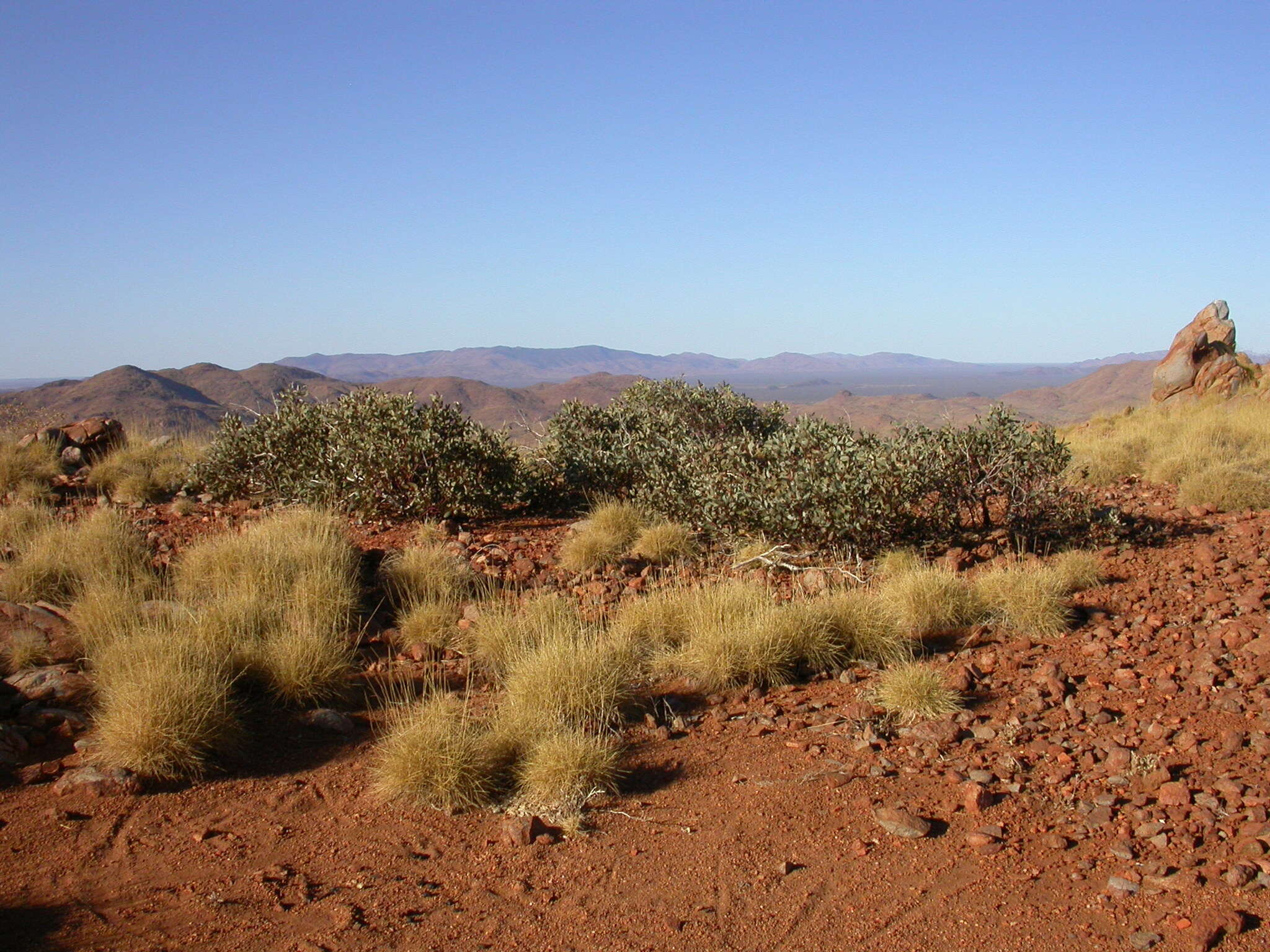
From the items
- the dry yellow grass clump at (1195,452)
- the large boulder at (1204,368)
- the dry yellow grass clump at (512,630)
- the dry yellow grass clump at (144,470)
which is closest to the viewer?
the dry yellow grass clump at (512,630)

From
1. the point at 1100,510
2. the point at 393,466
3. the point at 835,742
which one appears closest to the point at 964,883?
the point at 835,742

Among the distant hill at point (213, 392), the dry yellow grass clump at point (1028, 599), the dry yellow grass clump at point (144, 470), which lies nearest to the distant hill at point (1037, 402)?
the distant hill at point (213, 392)

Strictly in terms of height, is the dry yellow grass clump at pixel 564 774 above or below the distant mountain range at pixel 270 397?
below

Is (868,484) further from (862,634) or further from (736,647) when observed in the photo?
(736,647)

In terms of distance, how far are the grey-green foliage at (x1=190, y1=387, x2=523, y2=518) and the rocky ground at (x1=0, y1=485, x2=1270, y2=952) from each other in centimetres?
385

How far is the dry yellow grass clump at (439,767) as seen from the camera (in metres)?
4.00

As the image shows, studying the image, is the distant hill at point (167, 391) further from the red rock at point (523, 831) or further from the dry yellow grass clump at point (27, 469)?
the red rock at point (523, 831)

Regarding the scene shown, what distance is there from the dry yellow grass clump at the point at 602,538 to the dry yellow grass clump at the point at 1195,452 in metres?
4.09

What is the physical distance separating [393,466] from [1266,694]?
6.83 m

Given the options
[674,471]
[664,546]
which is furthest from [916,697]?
[674,471]

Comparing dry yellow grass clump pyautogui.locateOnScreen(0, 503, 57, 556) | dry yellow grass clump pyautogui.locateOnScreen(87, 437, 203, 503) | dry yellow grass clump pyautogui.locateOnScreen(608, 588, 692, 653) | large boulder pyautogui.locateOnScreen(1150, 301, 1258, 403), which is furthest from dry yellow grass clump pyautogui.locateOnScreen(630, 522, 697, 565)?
large boulder pyautogui.locateOnScreen(1150, 301, 1258, 403)

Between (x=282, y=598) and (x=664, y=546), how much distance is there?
10.2 ft

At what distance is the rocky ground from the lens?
10.2ft

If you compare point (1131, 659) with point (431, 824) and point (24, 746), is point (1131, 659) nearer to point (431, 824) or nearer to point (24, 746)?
point (431, 824)
